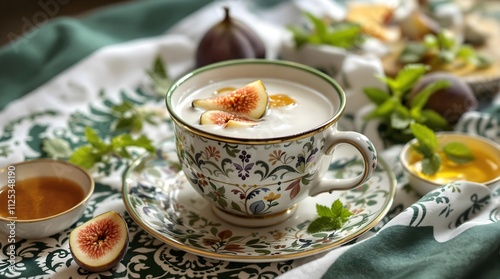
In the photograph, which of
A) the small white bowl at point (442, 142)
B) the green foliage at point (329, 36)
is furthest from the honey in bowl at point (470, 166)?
the green foliage at point (329, 36)

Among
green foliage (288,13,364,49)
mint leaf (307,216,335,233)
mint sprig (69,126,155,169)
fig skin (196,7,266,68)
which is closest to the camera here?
mint leaf (307,216,335,233)

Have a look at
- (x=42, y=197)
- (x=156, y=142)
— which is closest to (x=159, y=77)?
(x=156, y=142)

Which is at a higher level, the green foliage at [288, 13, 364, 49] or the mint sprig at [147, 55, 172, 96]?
the green foliage at [288, 13, 364, 49]

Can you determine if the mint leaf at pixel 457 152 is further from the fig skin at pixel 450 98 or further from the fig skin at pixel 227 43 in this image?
the fig skin at pixel 227 43

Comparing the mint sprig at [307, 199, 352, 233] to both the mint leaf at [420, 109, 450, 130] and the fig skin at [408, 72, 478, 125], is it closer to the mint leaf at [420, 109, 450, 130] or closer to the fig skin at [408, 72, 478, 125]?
the mint leaf at [420, 109, 450, 130]

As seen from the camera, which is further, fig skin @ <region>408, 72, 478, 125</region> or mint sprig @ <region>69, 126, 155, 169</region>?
fig skin @ <region>408, 72, 478, 125</region>

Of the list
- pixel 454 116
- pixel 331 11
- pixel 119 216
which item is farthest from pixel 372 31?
pixel 119 216

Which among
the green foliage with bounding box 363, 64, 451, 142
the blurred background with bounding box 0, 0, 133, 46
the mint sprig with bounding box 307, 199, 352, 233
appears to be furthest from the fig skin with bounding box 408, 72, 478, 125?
the blurred background with bounding box 0, 0, 133, 46

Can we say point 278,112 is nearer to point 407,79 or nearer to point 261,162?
point 261,162
